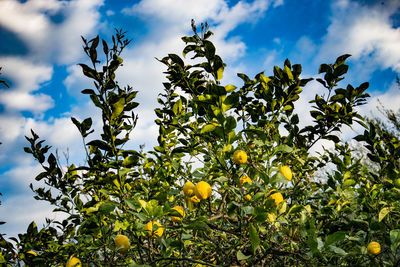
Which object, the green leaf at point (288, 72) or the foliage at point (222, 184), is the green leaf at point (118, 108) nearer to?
the foliage at point (222, 184)

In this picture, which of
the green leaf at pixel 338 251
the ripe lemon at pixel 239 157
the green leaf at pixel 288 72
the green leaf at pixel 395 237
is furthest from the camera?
the green leaf at pixel 288 72

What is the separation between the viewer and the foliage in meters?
1.14

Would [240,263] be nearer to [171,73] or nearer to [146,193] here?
[146,193]

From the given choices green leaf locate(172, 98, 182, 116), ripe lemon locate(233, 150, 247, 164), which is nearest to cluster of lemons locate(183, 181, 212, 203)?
ripe lemon locate(233, 150, 247, 164)

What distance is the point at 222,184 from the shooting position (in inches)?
Result: 52.0

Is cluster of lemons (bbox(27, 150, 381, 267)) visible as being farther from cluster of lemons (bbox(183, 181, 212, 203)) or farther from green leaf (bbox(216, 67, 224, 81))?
green leaf (bbox(216, 67, 224, 81))

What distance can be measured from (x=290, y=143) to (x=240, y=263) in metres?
0.75

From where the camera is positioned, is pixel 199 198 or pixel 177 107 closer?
pixel 199 198

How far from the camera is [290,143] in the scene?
58.0 inches

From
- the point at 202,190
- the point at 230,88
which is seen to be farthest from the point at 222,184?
the point at 230,88

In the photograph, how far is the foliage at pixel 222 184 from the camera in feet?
3.73

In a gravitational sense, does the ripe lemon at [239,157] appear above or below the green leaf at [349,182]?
above

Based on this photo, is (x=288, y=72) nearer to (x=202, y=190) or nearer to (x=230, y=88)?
(x=230, y=88)

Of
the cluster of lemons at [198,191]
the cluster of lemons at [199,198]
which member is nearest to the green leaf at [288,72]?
the cluster of lemons at [199,198]
